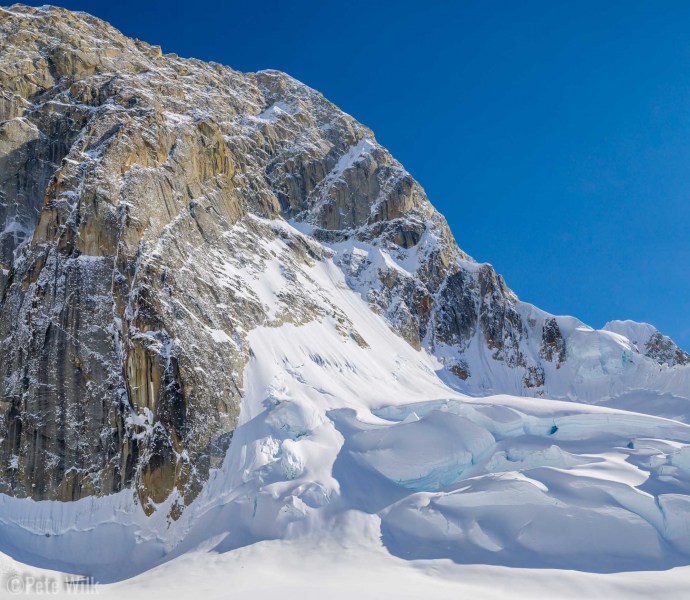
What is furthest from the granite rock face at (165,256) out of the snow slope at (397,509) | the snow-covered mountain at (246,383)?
the snow slope at (397,509)

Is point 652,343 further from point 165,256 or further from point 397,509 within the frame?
point 165,256

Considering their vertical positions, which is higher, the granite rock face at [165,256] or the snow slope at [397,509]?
the granite rock face at [165,256]

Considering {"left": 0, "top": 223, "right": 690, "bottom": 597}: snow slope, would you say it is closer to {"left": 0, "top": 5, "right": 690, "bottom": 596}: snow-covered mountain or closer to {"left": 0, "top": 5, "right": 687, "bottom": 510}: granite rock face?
{"left": 0, "top": 5, "right": 690, "bottom": 596}: snow-covered mountain

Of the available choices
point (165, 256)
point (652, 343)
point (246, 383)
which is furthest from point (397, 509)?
point (652, 343)

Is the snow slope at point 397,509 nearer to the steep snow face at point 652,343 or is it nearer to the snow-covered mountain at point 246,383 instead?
the snow-covered mountain at point 246,383

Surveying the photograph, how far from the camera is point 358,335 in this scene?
5991 cm

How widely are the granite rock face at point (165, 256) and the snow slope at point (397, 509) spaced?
2221 millimetres

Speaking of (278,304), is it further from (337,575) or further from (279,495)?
(337,575)

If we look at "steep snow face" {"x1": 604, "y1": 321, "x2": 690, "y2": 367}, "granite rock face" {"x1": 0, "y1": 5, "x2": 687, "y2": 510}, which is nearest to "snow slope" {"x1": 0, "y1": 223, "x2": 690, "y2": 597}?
"granite rock face" {"x1": 0, "y1": 5, "x2": 687, "y2": 510}

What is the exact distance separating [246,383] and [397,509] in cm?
1537

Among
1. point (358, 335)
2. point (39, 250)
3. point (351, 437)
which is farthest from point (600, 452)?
point (39, 250)

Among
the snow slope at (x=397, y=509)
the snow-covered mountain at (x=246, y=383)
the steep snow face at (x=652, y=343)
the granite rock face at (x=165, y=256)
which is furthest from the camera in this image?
the steep snow face at (x=652, y=343)

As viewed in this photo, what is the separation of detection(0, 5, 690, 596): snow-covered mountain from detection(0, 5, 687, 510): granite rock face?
206 millimetres

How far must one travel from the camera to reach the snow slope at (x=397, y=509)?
93.6ft
